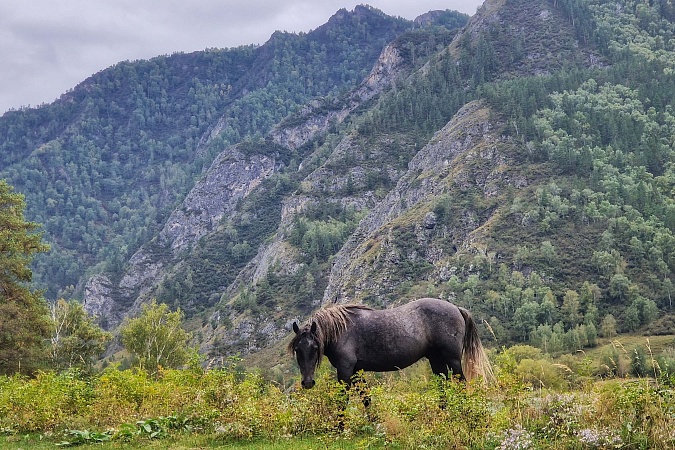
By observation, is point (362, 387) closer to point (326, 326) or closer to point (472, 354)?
point (326, 326)

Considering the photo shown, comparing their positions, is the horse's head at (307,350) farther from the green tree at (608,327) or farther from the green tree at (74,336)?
the green tree at (608,327)

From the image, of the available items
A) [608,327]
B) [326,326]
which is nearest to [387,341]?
[326,326]

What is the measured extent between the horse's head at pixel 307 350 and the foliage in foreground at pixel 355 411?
254mm

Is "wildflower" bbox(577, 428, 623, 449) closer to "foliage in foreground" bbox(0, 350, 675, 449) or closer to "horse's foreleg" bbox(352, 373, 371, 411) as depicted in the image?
"foliage in foreground" bbox(0, 350, 675, 449)

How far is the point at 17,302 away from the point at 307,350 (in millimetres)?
31516

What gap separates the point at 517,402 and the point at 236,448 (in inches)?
193

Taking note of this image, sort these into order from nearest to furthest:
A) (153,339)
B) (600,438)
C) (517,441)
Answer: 1. (600,438)
2. (517,441)
3. (153,339)

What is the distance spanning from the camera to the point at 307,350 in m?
11.3

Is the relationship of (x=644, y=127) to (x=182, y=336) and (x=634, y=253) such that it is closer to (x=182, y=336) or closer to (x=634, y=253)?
(x=634, y=253)

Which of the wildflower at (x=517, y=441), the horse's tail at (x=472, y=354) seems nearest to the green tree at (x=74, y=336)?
the horse's tail at (x=472, y=354)

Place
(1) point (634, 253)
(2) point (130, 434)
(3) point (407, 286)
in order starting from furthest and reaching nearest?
(3) point (407, 286) < (1) point (634, 253) < (2) point (130, 434)

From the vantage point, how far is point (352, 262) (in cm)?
14588

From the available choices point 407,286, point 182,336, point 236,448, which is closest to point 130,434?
point 236,448

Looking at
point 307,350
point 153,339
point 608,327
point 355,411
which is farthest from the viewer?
point 608,327
